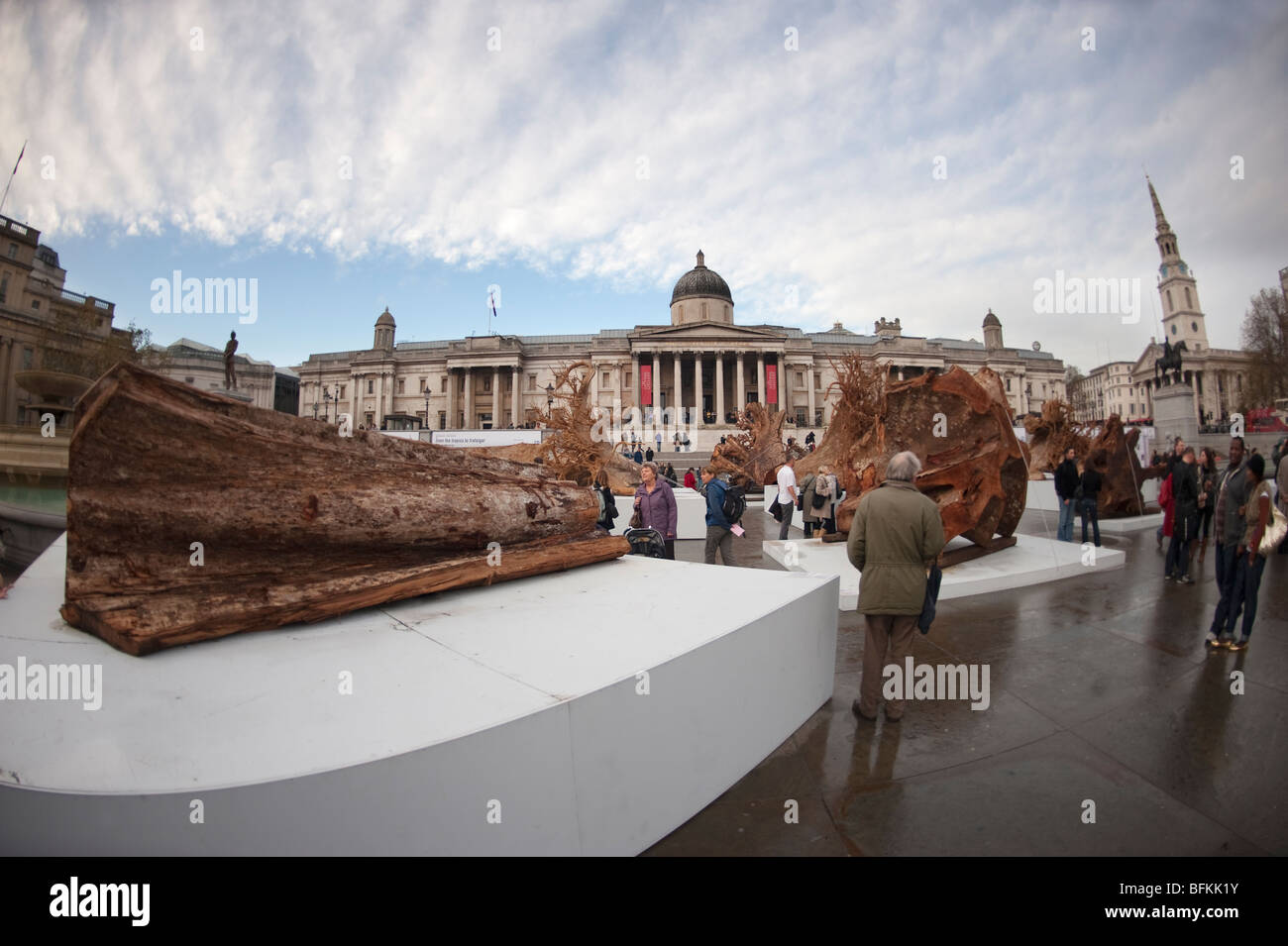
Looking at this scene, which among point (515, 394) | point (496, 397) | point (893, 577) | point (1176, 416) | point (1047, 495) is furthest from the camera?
point (496, 397)

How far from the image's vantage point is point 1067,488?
951 centimetres

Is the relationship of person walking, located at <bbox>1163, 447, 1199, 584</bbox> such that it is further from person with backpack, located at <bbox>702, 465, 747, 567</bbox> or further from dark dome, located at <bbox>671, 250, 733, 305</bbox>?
dark dome, located at <bbox>671, 250, 733, 305</bbox>

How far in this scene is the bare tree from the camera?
112ft

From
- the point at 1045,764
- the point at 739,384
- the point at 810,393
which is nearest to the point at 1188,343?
the point at 810,393

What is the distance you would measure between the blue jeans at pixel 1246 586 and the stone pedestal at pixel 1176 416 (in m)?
22.0

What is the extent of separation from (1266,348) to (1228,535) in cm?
4684

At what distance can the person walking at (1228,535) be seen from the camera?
4.20m

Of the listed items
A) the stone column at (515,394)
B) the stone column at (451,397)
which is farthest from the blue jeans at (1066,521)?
the stone column at (451,397)

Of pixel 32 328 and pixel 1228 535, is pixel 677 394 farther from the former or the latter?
pixel 1228 535

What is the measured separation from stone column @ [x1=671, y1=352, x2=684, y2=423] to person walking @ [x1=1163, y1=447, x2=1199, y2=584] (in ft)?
165

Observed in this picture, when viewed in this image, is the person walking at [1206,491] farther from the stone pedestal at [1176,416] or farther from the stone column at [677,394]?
the stone column at [677,394]
